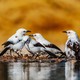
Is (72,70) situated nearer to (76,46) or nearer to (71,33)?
(76,46)

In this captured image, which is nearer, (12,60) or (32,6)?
(12,60)

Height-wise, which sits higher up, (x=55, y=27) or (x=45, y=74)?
(x=55, y=27)

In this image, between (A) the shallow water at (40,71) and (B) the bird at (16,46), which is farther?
(B) the bird at (16,46)

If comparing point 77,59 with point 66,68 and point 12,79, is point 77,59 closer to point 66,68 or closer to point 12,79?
point 66,68

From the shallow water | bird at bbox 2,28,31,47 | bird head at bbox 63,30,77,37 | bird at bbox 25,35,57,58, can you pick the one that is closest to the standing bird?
bird at bbox 2,28,31,47

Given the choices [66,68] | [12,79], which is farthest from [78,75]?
[12,79]

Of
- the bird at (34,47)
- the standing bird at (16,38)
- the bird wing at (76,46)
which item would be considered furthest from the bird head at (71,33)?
the standing bird at (16,38)

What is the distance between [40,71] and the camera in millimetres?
11578

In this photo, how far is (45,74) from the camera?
11.6 m

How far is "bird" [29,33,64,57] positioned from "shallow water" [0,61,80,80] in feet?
0.83

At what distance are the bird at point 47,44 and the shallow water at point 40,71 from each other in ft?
0.83

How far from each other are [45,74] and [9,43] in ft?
2.34

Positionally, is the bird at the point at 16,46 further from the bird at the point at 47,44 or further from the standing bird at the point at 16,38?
the bird at the point at 47,44

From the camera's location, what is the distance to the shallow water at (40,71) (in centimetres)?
1149
